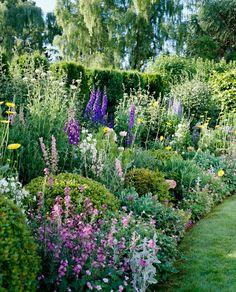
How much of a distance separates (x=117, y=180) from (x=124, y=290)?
1.81 meters

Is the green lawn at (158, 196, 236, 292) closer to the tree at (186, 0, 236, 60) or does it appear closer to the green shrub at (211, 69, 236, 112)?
the green shrub at (211, 69, 236, 112)

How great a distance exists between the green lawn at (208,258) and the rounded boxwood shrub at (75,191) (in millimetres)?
852

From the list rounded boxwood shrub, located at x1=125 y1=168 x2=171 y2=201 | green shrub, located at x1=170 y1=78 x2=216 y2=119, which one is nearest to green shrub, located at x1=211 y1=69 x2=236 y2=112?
green shrub, located at x1=170 y1=78 x2=216 y2=119

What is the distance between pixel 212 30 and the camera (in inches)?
1049

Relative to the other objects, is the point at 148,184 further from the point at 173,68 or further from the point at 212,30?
the point at 212,30

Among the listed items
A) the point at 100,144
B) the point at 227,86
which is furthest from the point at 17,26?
the point at 100,144

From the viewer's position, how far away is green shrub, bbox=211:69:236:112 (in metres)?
Answer: 11.9

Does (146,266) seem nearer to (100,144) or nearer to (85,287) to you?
(85,287)

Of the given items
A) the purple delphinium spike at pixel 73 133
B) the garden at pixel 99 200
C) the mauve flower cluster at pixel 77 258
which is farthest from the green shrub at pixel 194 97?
the mauve flower cluster at pixel 77 258

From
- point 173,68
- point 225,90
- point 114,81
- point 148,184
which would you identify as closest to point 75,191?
point 148,184

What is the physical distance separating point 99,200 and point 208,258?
1241mm

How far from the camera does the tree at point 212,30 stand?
25.0 meters

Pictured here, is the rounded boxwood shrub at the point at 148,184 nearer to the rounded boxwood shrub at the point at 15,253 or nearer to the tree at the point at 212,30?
the rounded boxwood shrub at the point at 15,253

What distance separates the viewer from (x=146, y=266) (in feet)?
9.74
